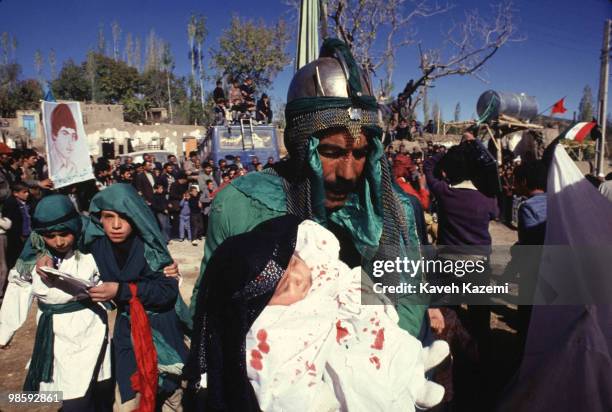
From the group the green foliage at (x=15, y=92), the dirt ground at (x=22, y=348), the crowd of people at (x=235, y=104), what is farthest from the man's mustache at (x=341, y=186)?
the green foliage at (x=15, y=92)

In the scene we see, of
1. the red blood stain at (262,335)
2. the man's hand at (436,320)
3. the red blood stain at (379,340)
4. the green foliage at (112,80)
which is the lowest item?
the man's hand at (436,320)

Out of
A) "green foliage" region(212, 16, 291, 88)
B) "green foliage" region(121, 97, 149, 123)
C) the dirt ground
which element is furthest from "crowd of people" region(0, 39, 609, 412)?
"green foliage" region(121, 97, 149, 123)

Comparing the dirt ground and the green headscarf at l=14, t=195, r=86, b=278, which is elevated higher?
the green headscarf at l=14, t=195, r=86, b=278

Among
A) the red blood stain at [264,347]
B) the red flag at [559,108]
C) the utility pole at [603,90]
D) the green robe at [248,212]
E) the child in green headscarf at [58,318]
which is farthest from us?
the utility pole at [603,90]

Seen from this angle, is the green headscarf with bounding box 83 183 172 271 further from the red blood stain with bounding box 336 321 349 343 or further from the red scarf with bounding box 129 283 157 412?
the red blood stain with bounding box 336 321 349 343

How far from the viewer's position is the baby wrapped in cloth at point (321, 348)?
3.61 ft

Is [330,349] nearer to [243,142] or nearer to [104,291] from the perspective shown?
[104,291]

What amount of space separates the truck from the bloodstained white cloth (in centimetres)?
1194

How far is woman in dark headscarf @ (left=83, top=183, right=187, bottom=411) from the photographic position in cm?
256

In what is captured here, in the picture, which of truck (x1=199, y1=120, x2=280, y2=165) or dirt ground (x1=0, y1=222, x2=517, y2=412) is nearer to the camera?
dirt ground (x1=0, y1=222, x2=517, y2=412)

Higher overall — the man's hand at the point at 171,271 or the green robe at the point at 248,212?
the green robe at the point at 248,212

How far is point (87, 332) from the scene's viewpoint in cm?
258

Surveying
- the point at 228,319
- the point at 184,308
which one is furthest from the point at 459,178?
the point at 228,319

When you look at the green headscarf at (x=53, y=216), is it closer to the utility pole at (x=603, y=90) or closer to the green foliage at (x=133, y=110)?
the utility pole at (x=603, y=90)
